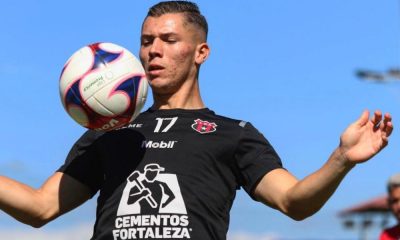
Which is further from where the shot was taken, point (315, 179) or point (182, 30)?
point (182, 30)

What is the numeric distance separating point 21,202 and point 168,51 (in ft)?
5.33

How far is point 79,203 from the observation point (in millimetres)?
8750

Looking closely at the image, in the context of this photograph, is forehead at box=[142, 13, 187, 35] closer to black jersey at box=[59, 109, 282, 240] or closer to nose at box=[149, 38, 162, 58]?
nose at box=[149, 38, 162, 58]

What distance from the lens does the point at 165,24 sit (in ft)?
28.6

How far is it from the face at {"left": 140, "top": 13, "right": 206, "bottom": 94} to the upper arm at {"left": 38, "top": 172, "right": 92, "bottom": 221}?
0.97 meters

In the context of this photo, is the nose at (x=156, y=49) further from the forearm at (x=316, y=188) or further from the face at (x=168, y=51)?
the forearm at (x=316, y=188)

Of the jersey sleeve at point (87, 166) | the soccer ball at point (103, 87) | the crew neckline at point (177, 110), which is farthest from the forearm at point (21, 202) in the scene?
the crew neckline at point (177, 110)

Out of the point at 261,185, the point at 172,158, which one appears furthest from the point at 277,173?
the point at 172,158

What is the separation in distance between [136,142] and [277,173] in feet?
3.63

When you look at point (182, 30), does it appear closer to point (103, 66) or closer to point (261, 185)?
point (103, 66)

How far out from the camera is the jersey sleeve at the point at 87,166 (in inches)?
342

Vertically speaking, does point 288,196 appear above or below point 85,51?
below

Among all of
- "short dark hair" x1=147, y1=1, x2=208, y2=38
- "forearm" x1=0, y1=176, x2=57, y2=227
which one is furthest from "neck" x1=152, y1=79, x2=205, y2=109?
"forearm" x1=0, y1=176, x2=57, y2=227

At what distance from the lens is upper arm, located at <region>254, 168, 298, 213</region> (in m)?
8.10
